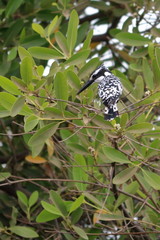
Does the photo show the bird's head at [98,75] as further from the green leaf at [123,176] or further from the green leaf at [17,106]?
the green leaf at [17,106]

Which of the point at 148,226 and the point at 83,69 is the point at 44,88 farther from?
the point at 148,226

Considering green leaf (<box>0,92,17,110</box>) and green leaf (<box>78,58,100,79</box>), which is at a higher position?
green leaf (<box>0,92,17,110</box>)

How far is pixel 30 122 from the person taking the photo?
1873mm

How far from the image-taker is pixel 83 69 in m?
2.09

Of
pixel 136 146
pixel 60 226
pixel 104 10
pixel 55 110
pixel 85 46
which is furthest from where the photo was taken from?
pixel 104 10

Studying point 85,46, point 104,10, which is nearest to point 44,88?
point 85,46

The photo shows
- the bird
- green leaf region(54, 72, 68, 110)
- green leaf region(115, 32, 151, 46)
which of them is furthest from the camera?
green leaf region(115, 32, 151, 46)

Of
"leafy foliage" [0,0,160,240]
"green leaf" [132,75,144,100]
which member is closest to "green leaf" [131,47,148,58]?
"leafy foliage" [0,0,160,240]

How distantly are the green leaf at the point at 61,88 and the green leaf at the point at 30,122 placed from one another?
87 mm

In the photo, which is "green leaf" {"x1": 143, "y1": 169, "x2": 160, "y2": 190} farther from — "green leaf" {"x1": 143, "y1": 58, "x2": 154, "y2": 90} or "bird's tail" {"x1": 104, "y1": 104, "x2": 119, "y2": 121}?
"green leaf" {"x1": 143, "y1": 58, "x2": 154, "y2": 90}

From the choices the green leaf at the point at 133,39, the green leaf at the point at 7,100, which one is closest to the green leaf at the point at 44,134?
the green leaf at the point at 7,100

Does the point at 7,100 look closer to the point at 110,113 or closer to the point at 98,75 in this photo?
the point at 110,113

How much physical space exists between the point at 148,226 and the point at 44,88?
0.70m

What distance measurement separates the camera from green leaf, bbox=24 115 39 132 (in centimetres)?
186
